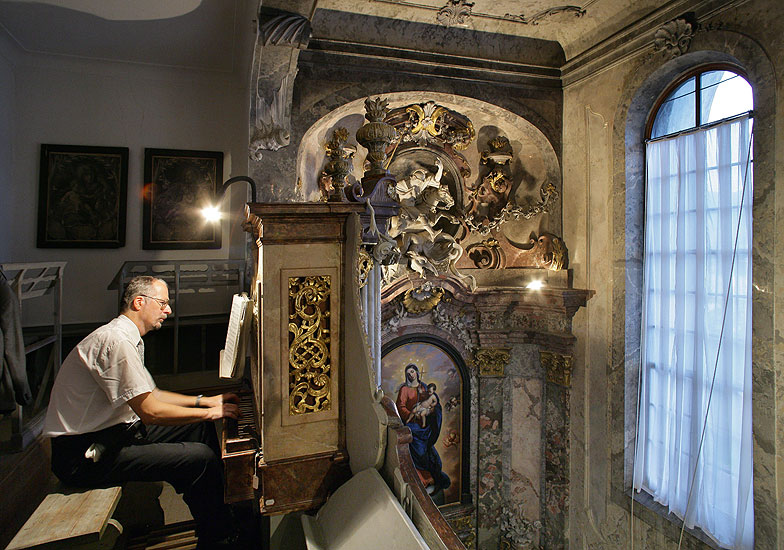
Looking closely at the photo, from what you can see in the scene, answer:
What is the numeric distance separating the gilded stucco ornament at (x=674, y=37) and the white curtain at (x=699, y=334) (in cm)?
70

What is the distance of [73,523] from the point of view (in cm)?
166

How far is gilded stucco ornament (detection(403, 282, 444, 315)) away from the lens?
16.4 feet

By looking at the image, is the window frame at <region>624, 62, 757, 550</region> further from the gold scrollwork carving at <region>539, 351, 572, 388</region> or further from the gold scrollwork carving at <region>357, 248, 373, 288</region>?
the gold scrollwork carving at <region>357, 248, 373, 288</region>

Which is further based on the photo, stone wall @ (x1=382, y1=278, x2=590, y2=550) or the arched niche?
stone wall @ (x1=382, y1=278, x2=590, y2=550)

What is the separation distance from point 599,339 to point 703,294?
1.13m

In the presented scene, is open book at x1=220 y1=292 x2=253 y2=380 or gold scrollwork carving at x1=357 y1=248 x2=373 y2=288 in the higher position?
gold scrollwork carving at x1=357 y1=248 x2=373 y2=288

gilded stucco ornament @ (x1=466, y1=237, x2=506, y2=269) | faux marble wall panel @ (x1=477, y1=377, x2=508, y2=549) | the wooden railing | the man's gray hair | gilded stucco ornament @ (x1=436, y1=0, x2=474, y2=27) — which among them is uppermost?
gilded stucco ornament @ (x1=436, y1=0, x2=474, y2=27)

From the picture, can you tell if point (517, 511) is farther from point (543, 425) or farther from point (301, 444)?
point (301, 444)

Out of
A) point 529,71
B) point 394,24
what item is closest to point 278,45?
point 394,24

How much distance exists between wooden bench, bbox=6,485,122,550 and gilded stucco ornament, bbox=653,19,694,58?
4830mm

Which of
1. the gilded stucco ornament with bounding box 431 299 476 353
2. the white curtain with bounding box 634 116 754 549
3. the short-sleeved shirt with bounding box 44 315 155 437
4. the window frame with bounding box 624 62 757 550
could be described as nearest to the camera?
the short-sleeved shirt with bounding box 44 315 155 437

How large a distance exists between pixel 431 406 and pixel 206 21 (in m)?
4.48

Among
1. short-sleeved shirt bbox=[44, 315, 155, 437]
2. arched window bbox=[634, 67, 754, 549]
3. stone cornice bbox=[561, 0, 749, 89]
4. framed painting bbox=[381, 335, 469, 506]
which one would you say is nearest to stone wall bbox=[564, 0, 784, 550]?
stone cornice bbox=[561, 0, 749, 89]

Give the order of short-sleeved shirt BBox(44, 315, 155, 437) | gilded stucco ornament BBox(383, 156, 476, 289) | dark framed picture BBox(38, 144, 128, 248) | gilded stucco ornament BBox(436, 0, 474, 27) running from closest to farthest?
1. short-sleeved shirt BBox(44, 315, 155, 437)
2. gilded stucco ornament BBox(436, 0, 474, 27)
3. dark framed picture BBox(38, 144, 128, 248)
4. gilded stucco ornament BBox(383, 156, 476, 289)
